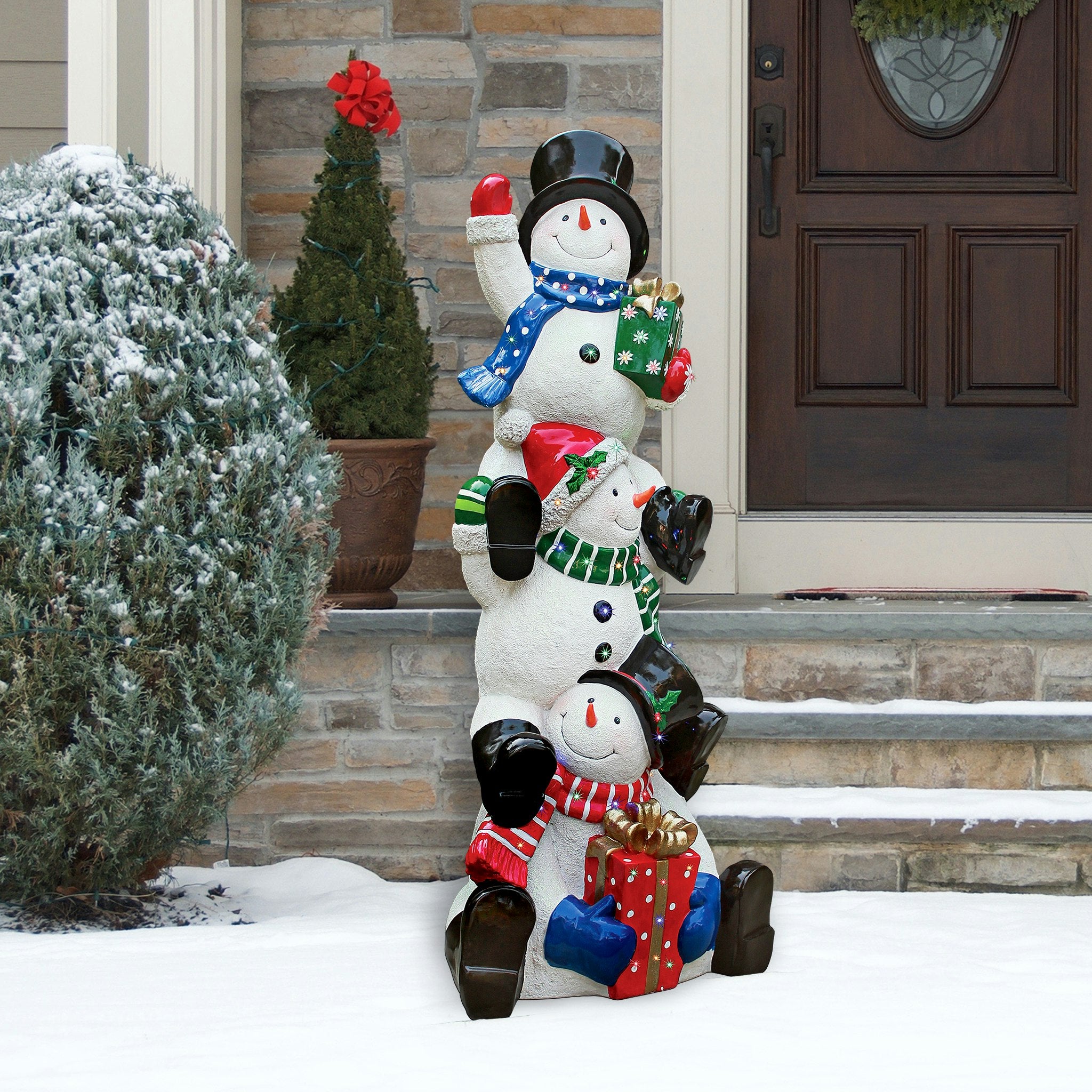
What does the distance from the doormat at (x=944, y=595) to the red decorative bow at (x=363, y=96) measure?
1742 millimetres

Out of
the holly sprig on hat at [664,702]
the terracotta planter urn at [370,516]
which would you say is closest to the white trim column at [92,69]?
the terracotta planter urn at [370,516]

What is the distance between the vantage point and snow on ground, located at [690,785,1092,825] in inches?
110

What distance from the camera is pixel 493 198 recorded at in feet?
7.97

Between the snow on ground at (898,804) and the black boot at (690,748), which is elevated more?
the black boot at (690,748)

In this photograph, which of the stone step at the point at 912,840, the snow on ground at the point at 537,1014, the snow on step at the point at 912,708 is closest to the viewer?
the snow on ground at the point at 537,1014

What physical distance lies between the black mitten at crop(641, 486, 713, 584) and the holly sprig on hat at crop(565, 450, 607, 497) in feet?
0.44

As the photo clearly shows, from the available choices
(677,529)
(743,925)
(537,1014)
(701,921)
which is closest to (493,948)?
(537,1014)

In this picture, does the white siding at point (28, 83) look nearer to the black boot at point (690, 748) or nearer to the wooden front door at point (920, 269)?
the wooden front door at point (920, 269)

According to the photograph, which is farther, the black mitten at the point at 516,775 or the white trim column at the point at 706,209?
the white trim column at the point at 706,209

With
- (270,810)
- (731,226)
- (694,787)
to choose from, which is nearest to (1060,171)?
(731,226)

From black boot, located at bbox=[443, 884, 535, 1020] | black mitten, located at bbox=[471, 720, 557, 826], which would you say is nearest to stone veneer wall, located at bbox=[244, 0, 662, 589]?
black mitten, located at bbox=[471, 720, 557, 826]

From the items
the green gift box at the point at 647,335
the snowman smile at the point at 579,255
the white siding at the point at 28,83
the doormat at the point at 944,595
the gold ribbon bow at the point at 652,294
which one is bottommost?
the doormat at the point at 944,595

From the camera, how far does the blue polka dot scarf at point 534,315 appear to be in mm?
2416

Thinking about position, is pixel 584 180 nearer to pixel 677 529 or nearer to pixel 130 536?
pixel 677 529
